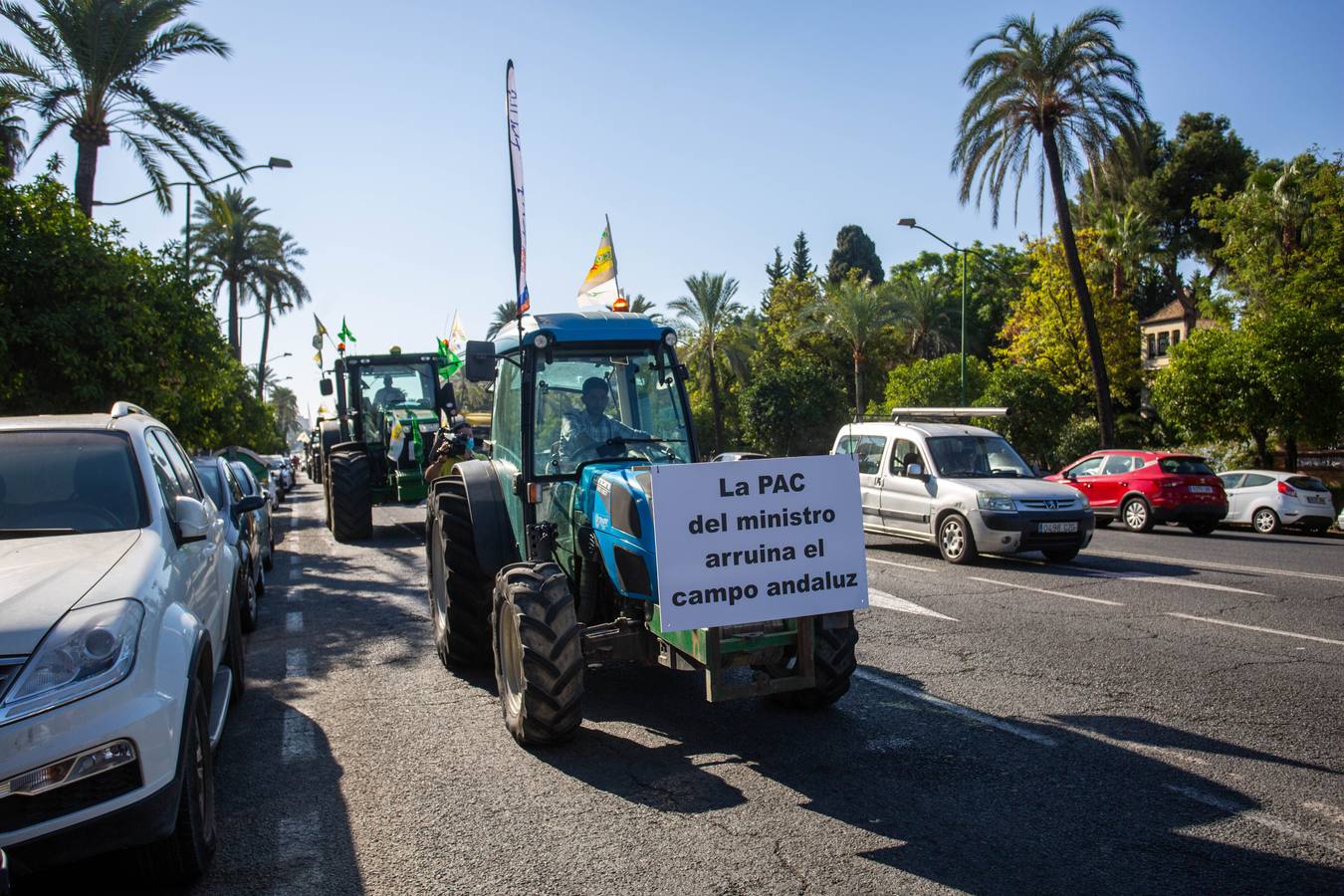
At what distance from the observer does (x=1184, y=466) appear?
19672 millimetres

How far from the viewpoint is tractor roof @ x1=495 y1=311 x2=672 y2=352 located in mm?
6305

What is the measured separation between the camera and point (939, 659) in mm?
7656

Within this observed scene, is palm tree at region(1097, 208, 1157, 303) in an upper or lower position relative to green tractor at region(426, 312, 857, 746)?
upper

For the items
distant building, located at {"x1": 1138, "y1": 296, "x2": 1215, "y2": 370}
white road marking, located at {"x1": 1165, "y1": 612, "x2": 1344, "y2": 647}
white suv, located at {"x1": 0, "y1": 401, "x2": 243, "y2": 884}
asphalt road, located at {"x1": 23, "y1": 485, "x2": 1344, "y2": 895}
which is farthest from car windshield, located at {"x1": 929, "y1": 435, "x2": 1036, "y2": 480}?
distant building, located at {"x1": 1138, "y1": 296, "x2": 1215, "y2": 370}

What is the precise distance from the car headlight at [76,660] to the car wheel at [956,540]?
11.1 meters

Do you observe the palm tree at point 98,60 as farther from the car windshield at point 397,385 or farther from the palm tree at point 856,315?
the palm tree at point 856,315

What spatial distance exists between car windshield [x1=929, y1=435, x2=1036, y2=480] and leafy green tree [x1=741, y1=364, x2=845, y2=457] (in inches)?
1152

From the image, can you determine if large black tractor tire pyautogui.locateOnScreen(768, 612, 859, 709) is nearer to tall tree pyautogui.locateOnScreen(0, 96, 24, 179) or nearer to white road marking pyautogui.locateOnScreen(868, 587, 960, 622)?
white road marking pyautogui.locateOnScreen(868, 587, 960, 622)

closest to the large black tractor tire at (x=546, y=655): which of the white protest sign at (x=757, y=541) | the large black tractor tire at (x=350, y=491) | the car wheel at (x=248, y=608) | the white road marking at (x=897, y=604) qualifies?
the white protest sign at (x=757, y=541)

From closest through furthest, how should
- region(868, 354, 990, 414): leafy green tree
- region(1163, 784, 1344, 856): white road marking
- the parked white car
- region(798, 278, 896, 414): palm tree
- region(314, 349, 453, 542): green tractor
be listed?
region(1163, 784, 1344, 856): white road marking → region(314, 349, 453, 542): green tractor → the parked white car → region(868, 354, 990, 414): leafy green tree → region(798, 278, 896, 414): palm tree

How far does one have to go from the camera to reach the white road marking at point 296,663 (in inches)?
296

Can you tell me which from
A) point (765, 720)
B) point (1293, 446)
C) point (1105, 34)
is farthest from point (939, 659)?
point (1293, 446)

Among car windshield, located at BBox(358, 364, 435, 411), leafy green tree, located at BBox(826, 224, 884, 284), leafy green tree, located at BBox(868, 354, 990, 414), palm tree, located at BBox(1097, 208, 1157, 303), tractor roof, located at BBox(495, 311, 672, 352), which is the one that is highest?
leafy green tree, located at BBox(826, 224, 884, 284)

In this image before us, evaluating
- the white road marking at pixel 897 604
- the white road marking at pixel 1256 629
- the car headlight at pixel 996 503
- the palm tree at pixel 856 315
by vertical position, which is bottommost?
the white road marking at pixel 1256 629
